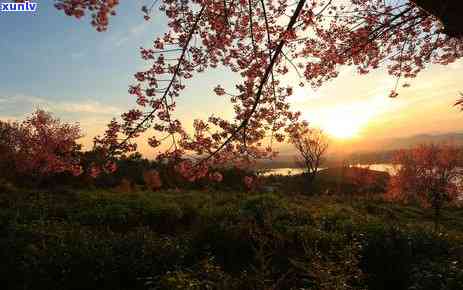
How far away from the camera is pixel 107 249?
9.26 meters

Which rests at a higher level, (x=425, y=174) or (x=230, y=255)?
(x=425, y=174)

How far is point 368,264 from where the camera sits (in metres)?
10.1

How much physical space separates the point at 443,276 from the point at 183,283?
17.5ft

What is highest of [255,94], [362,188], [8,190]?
[255,94]

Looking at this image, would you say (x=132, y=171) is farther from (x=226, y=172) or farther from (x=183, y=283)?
(x=183, y=283)

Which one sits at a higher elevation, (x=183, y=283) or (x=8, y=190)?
(x=8, y=190)

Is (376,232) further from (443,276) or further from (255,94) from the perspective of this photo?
(255,94)

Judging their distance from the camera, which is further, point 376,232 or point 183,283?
point 376,232

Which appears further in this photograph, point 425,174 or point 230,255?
point 425,174

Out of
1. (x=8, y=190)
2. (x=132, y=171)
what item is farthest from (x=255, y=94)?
(x=132, y=171)

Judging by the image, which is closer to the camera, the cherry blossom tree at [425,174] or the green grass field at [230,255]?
the green grass field at [230,255]

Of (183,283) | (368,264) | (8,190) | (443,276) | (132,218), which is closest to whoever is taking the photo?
(183,283)

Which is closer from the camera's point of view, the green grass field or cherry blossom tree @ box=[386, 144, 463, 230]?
the green grass field

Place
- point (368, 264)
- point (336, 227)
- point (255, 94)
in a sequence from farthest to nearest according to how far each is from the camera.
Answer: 1. point (336, 227)
2. point (368, 264)
3. point (255, 94)
